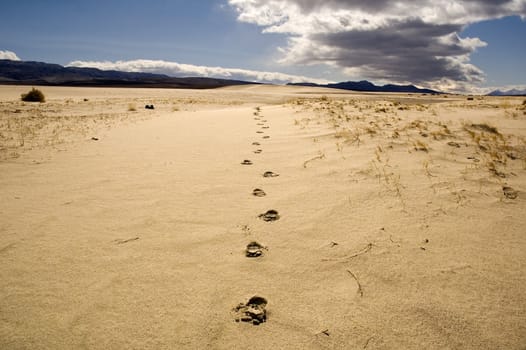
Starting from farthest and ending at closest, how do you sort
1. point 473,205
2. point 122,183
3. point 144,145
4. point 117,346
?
point 144,145, point 122,183, point 473,205, point 117,346

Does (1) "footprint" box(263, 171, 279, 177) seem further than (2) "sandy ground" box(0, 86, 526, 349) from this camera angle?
Yes

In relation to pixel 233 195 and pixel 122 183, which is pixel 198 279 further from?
pixel 122 183

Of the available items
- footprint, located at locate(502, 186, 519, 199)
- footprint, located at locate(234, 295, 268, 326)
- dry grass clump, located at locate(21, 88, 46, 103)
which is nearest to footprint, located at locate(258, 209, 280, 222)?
footprint, located at locate(234, 295, 268, 326)

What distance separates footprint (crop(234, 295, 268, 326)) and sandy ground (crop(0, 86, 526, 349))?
4 cm

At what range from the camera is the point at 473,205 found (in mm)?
2787

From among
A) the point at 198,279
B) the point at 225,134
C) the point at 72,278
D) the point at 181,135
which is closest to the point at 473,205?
the point at 198,279

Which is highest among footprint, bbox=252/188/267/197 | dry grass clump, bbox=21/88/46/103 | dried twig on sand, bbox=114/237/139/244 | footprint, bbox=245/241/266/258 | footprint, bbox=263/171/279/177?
dry grass clump, bbox=21/88/46/103

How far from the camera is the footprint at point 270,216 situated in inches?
106

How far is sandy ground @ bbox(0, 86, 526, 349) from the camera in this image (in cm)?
150

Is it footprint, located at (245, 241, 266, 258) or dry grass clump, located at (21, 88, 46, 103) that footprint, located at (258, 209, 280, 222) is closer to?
footprint, located at (245, 241, 266, 258)

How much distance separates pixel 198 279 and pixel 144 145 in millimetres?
4612

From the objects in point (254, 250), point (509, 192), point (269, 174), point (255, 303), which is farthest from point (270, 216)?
point (509, 192)

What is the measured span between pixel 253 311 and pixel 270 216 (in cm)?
118

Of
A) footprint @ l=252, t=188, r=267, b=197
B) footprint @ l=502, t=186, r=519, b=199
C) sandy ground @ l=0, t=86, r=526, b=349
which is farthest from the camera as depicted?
footprint @ l=252, t=188, r=267, b=197
